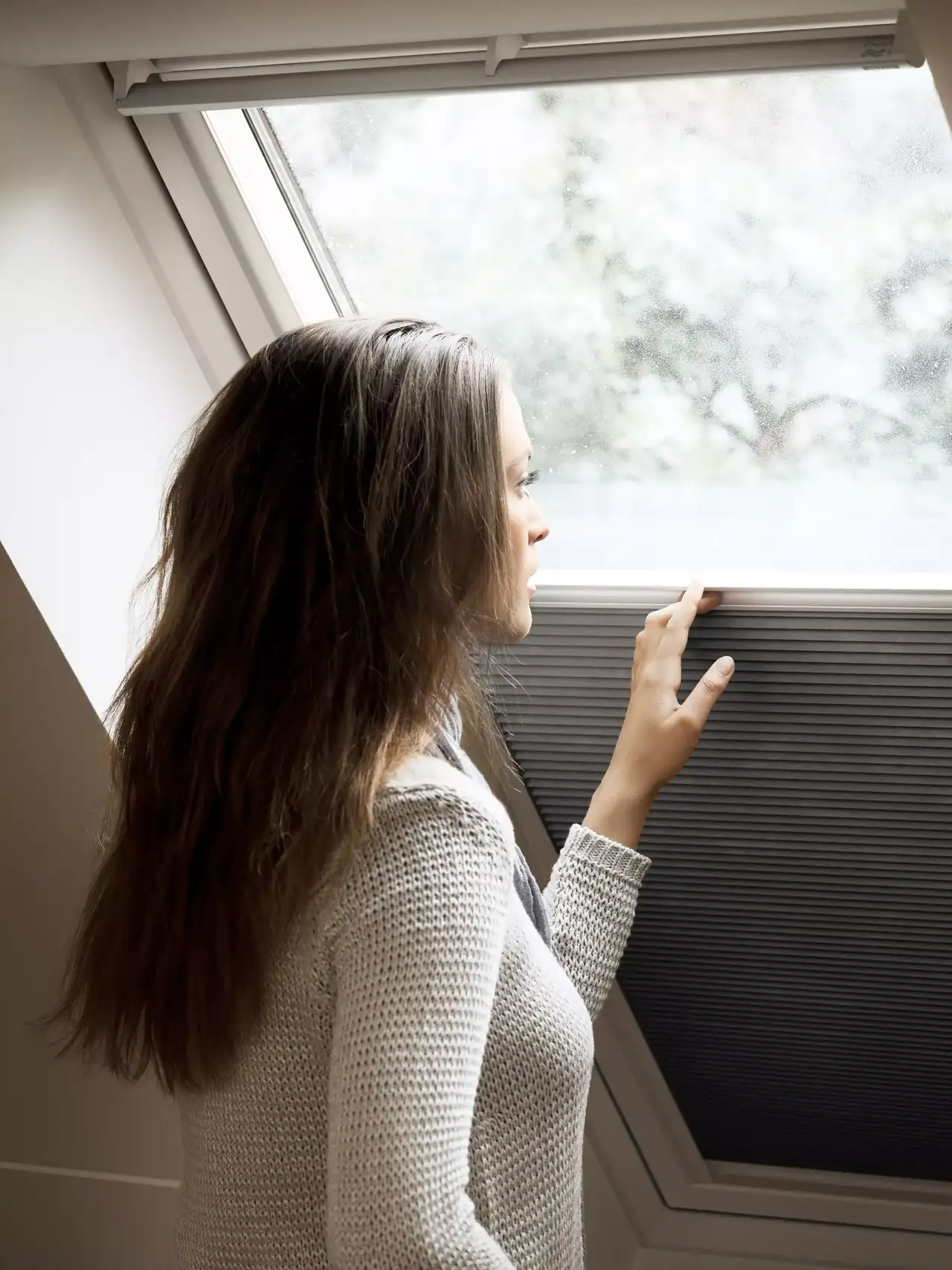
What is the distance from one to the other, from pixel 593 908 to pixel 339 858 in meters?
0.46

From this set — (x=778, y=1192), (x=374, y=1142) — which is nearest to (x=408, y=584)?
(x=374, y=1142)

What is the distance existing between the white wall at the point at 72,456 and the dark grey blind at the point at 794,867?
485 millimetres

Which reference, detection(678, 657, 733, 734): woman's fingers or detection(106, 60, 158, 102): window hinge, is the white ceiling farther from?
detection(678, 657, 733, 734): woman's fingers

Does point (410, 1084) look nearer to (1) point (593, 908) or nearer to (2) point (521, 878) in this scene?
(2) point (521, 878)

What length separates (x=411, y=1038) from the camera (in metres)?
0.91

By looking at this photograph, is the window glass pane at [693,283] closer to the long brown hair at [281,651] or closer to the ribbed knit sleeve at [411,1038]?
the long brown hair at [281,651]

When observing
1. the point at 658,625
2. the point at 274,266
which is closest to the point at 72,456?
the point at 274,266

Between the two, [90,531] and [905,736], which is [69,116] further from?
[905,736]

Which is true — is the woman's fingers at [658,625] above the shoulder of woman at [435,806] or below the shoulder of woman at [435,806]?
below

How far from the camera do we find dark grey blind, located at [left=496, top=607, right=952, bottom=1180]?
1.46m

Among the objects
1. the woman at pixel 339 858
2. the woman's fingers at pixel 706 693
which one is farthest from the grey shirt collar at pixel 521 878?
the woman's fingers at pixel 706 693

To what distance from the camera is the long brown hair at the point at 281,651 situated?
0.99 meters

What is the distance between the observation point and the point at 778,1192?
1.88m

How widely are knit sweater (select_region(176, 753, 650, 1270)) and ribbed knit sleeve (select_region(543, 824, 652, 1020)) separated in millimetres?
160
